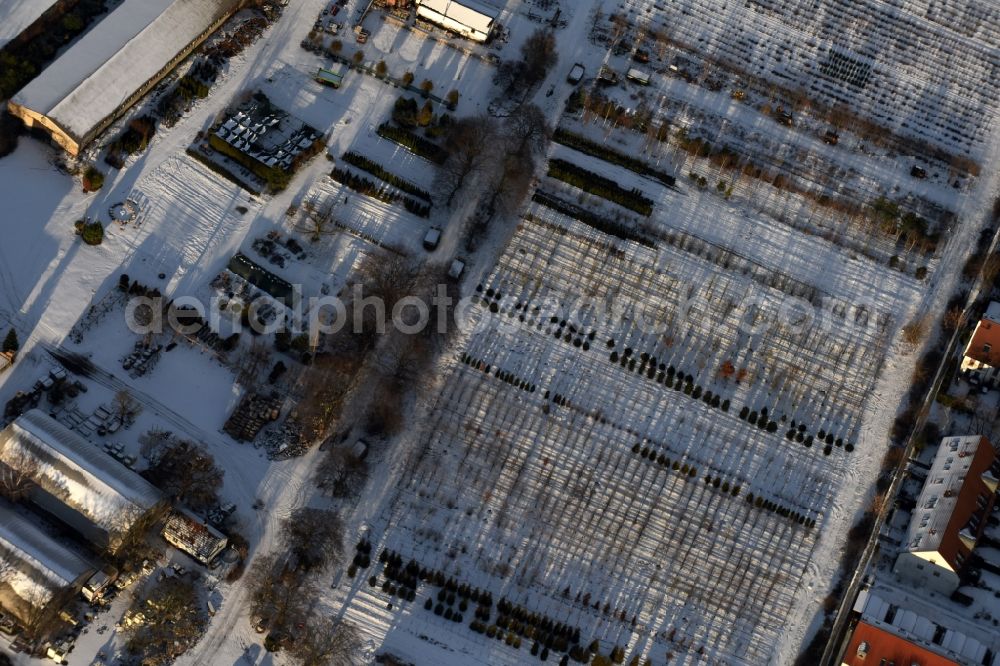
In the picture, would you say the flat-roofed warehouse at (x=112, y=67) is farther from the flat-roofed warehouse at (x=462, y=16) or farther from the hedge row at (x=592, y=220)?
the hedge row at (x=592, y=220)

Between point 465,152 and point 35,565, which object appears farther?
point 465,152

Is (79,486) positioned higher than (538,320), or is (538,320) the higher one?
(538,320)

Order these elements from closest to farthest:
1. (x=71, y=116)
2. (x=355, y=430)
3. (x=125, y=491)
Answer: (x=125, y=491)
(x=355, y=430)
(x=71, y=116)

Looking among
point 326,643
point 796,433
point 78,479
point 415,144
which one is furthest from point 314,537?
point 796,433

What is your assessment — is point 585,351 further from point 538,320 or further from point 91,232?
point 91,232

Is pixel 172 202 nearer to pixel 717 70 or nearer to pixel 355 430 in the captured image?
pixel 355 430

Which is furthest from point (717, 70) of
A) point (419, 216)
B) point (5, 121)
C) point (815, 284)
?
point (5, 121)
